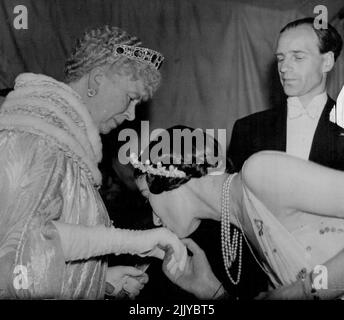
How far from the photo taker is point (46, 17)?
72.9 inches

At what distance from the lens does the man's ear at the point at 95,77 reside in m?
1.67

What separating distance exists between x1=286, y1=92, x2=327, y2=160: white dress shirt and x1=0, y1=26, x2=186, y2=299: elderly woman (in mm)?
408

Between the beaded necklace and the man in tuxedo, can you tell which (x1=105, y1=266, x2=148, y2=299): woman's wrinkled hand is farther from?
the man in tuxedo

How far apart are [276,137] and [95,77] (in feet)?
1.76

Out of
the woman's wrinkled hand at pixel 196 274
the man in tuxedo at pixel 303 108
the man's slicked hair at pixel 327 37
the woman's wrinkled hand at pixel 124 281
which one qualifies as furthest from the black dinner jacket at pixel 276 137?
the woman's wrinkled hand at pixel 124 281

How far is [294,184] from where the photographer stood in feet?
5.57

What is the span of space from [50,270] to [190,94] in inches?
26.0

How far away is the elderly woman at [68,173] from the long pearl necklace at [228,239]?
0.41 feet

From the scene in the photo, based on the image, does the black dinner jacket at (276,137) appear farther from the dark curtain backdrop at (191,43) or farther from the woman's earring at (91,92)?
the woman's earring at (91,92)

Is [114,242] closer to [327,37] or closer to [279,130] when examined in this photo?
[279,130]

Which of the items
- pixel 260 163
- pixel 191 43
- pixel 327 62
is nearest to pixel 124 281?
pixel 260 163

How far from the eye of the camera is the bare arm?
5.53 feet

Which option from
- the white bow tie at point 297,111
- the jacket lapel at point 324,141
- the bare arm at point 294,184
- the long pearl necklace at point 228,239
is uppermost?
the white bow tie at point 297,111
